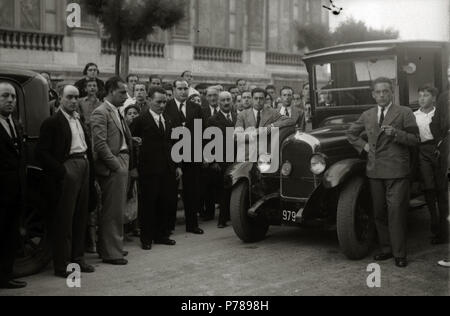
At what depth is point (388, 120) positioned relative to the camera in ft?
20.7

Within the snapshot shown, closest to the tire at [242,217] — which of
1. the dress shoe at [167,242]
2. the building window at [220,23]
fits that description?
the dress shoe at [167,242]

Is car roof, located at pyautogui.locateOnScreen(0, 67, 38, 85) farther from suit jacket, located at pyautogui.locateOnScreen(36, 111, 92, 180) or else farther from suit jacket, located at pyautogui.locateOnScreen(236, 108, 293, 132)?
suit jacket, located at pyautogui.locateOnScreen(236, 108, 293, 132)

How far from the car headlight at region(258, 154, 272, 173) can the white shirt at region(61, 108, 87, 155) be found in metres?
2.24

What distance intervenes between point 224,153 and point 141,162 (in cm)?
184

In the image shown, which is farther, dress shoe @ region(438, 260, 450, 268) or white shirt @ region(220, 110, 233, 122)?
white shirt @ region(220, 110, 233, 122)

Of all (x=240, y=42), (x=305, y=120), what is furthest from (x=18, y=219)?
(x=240, y=42)

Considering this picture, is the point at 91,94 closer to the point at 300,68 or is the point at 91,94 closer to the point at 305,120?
the point at 305,120

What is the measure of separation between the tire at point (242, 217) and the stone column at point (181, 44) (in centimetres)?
1041

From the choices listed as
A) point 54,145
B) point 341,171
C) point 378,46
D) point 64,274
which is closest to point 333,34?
point 378,46

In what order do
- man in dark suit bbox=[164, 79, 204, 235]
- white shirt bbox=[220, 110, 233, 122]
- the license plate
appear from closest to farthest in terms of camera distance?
1. the license plate
2. man in dark suit bbox=[164, 79, 204, 235]
3. white shirt bbox=[220, 110, 233, 122]

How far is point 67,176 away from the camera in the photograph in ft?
19.2

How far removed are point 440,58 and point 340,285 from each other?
13.1ft

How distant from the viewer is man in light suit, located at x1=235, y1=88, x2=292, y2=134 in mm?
8242

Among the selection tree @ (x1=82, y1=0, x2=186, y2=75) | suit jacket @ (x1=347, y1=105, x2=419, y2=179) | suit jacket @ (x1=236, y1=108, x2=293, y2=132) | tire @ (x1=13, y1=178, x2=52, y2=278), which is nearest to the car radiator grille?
suit jacket @ (x1=347, y1=105, x2=419, y2=179)
